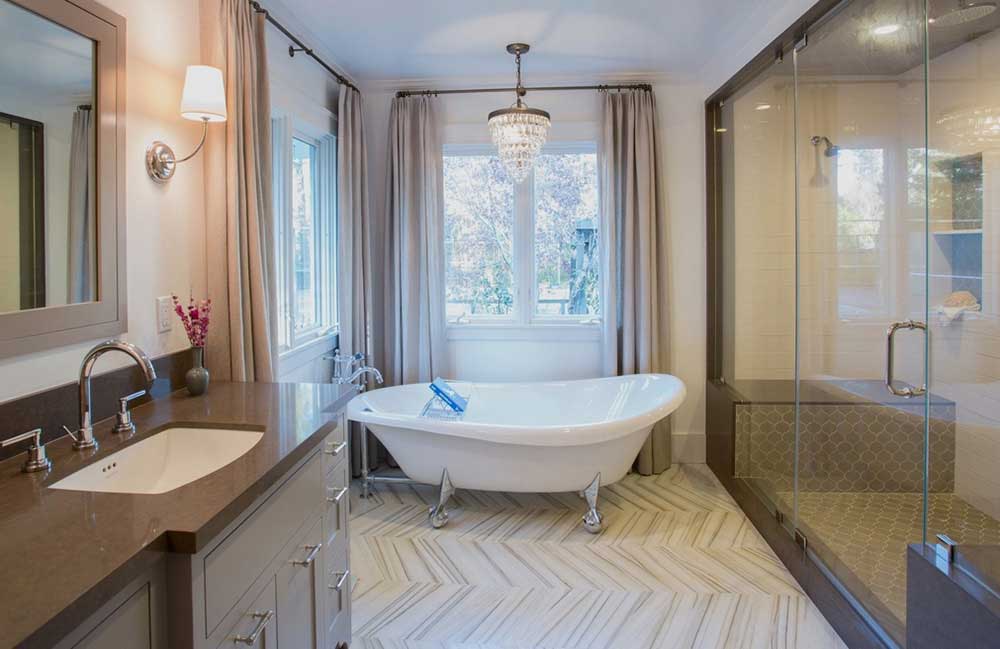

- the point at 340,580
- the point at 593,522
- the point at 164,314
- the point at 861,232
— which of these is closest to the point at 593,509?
the point at 593,522

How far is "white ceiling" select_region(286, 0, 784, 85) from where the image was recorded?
3014mm

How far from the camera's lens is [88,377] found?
5.02 ft

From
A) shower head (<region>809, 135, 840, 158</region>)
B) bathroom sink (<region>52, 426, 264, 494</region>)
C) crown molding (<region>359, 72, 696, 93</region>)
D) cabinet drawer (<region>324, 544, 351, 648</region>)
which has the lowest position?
cabinet drawer (<region>324, 544, 351, 648</region>)

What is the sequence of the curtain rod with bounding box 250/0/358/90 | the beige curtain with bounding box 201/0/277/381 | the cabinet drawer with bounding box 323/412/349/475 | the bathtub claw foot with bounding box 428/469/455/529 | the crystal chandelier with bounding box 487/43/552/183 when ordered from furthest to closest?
the bathtub claw foot with bounding box 428/469/455/529 → the crystal chandelier with bounding box 487/43/552/183 → the curtain rod with bounding box 250/0/358/90 → the beige curtain with bounding box 201/0/277/381 → the cabinet drawer with bounding box 323/412/349/475

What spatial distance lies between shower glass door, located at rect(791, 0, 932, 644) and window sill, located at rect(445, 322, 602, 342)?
1511 mm

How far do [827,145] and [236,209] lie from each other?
2536 millimetres

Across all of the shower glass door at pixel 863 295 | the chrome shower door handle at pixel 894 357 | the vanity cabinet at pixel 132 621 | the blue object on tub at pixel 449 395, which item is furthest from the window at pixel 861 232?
the vanity cabinet at pixel 132 621

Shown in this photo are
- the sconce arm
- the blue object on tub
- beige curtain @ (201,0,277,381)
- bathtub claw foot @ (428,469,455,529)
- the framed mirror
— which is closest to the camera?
the framed mirror

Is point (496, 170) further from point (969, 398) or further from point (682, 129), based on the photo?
point (969, 398)

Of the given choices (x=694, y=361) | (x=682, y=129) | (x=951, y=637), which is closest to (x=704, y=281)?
(x=694, y=361)

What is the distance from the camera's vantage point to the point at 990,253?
7.59 feet

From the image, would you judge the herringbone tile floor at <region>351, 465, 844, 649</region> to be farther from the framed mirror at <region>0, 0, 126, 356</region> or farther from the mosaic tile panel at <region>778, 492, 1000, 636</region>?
the framed mirror at <region>0, 0, 126, 356</region>

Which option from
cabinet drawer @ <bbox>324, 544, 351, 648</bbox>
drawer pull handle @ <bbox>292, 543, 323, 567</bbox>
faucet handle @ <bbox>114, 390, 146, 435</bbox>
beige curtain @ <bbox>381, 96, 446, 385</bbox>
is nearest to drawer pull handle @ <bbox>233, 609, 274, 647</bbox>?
drawer pull handle @ <bbox>292, 543, 323, 567</bbox>

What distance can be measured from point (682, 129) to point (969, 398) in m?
2.48
